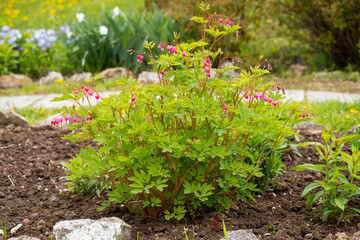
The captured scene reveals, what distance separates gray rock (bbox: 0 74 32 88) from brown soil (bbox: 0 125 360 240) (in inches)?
119

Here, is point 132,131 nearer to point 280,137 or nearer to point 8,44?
point 280,137

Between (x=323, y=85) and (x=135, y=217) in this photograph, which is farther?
(x=323, y=85)

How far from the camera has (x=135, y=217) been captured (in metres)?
2.52

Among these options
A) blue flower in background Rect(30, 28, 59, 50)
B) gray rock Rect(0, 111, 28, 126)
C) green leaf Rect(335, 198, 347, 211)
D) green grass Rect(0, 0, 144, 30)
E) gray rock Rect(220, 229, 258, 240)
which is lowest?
gray rock Rect(220, 229, 258, 240)

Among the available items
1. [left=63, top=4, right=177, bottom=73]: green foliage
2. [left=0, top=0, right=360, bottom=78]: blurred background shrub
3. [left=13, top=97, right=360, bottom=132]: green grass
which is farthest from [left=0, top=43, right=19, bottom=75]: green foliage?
[left=13, top=97, right=360, bottom=132]: green grass

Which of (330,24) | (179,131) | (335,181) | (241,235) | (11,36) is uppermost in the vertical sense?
(330,24)

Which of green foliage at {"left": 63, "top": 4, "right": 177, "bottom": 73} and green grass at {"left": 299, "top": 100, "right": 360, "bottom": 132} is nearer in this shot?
green grass at {"left": 299, "top": 100, "right": 360, "bottom": 132}

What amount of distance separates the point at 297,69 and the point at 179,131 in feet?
17.2

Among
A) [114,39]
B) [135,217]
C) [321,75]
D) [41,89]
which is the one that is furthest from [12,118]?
[321,75]

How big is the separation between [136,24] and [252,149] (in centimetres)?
470

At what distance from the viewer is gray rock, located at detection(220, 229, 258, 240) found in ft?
7.10

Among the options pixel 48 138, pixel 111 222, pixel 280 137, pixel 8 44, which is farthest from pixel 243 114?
pixel 8 44

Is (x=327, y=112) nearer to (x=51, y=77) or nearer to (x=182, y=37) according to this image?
(x=182, y=37)

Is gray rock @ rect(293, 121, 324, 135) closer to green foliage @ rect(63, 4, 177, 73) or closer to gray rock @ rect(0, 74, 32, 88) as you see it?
green foliage @ rect(63, 4, 177, 73)
